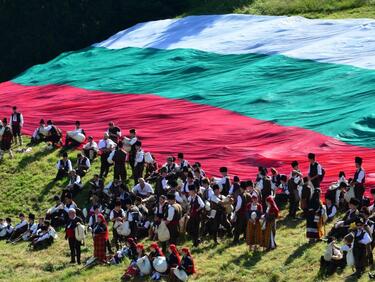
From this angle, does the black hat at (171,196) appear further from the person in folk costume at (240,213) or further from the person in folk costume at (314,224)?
the person in folk costume at (314,224)

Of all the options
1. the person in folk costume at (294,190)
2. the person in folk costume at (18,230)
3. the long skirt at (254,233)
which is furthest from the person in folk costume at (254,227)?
the person in folk costume at (18,230)

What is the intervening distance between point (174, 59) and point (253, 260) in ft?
55.6

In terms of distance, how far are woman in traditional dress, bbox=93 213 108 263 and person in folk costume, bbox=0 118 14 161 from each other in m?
8.83

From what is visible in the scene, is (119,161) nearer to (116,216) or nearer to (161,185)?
(161,185)

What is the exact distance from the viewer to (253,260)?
18.8m

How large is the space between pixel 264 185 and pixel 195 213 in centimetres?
198

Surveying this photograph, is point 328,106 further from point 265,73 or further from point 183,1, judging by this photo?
point 183,1

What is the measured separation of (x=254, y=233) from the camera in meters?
19.1

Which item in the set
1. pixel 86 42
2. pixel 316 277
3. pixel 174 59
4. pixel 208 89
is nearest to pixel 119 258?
pixel 316 277

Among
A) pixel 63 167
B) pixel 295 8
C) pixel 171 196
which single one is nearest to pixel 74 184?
pixel 63 167

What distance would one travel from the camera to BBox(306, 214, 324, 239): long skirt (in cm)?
1884

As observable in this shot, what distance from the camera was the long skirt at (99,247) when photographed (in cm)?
1986

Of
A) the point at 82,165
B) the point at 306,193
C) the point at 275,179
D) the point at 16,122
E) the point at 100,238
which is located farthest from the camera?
the point at 16,122

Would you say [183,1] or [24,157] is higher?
[183,1]
